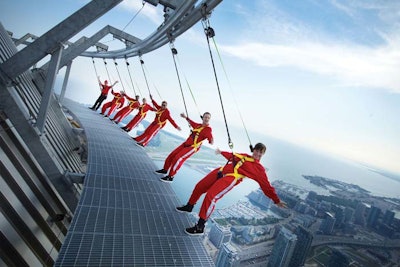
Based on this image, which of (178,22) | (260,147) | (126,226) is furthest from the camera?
(178,22)

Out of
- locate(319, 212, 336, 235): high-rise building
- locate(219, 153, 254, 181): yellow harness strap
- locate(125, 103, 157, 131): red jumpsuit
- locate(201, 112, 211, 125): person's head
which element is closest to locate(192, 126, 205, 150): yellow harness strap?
locate(201, 112, 211, 125): person's head

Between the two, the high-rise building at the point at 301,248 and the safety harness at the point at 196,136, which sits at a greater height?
the safety harness at the point at 196,136

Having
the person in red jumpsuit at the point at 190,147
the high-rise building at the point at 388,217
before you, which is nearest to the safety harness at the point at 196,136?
the person in red jumpsuit at the point at 190,147

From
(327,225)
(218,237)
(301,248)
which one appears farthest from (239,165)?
(327,225)

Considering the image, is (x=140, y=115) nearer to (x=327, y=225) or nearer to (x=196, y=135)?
(x=196, y=135)

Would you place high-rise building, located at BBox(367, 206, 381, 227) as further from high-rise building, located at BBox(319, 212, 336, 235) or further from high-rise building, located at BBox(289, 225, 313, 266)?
high-rise building, located at BBox(289, 225, 313, 266)

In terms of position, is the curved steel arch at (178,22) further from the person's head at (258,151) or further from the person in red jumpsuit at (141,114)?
the person in red jumpsuit at (141,114)
